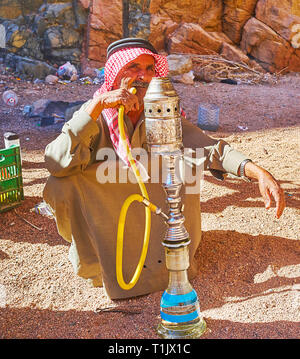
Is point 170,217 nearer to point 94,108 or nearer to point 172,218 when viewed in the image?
point 172,218

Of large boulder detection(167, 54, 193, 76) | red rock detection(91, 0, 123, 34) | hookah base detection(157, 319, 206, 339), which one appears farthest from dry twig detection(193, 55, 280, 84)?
hookah base detection(157, 319, 206, 339)

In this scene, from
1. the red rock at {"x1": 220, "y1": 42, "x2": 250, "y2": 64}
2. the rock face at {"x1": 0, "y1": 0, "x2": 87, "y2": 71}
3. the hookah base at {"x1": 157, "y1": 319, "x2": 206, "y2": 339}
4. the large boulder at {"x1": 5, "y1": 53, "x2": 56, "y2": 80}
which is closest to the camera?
the hookah base at {"x1": 157, "y1": 319, "x2": 206, "y2": 339}

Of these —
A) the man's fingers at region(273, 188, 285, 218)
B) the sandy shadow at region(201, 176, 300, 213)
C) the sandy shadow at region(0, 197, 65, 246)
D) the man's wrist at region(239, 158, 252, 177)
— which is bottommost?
the sandy shadow at region(0, 197, 65, 246)

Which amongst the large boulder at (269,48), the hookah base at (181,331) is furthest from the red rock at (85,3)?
the hookah base at (181,331)

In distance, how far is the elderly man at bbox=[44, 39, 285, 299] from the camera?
7.96 feet

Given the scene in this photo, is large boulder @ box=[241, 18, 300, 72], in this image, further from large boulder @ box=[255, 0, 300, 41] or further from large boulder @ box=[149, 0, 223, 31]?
large boulder @ box=[149, 0, 223, 31]

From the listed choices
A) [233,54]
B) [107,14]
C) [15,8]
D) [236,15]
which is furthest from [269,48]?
[15,8]

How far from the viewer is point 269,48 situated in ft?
37.6

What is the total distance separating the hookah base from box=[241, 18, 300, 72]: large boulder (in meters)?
10.3

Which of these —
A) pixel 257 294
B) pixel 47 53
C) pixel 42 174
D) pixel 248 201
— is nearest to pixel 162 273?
pixel 257 294

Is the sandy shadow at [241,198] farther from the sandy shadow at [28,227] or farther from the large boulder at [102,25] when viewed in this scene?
the large boulder at [102,25]

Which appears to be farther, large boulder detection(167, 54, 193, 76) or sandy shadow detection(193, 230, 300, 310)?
large boulder detection(167, 54, 193, 76)

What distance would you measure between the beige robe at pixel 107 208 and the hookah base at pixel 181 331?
0.50 m

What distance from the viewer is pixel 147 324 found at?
7.57 feet
